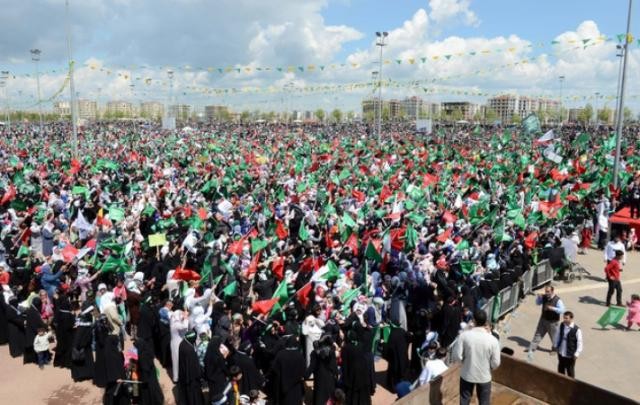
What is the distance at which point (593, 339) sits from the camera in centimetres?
989

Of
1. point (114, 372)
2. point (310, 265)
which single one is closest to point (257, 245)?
point (310, 265)

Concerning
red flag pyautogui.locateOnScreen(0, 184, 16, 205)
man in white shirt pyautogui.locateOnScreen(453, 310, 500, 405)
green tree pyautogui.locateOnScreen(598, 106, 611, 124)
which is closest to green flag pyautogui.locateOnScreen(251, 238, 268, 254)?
man in white shirt pyautogui.locateOnScreen(453, 310, 500, 405)

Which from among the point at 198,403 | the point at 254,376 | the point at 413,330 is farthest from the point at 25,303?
the point at 413,330

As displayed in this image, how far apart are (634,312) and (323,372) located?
269 inches

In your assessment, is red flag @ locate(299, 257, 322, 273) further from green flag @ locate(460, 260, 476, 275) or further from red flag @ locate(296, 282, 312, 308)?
green flag @ locate(460, 260, 476, 275)

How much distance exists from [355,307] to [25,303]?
5.87 m

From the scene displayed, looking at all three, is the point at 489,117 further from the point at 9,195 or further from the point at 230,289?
the point at 230,289

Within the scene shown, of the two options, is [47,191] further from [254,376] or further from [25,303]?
[254,376]

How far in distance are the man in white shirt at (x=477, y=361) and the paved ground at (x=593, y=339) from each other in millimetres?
4458

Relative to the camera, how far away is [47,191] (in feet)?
54.4

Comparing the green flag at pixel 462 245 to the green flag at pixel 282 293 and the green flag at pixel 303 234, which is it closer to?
the green flag at pixel 303 234

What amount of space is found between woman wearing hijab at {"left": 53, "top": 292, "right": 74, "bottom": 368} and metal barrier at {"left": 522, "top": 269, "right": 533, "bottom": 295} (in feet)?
30.1

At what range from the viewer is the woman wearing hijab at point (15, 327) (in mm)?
8914

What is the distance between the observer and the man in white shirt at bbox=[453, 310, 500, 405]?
4.81 m
